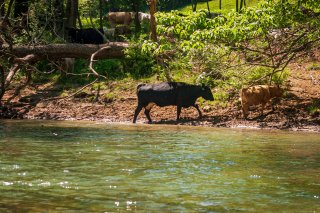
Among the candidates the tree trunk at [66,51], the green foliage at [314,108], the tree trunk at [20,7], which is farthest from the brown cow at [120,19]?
the green foliage at [314,108]

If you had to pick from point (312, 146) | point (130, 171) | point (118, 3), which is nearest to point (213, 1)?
point (118, 3)

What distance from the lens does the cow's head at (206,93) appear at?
2373 cm

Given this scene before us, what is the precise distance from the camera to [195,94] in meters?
23.6

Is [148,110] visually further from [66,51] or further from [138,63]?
[66,51]

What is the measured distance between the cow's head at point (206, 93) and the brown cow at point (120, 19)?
1632cm

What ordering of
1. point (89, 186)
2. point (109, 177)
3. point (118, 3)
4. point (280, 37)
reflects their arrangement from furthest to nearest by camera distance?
point (118, 3)
point (280, 37)
point (109, 177)
point (89, 186)

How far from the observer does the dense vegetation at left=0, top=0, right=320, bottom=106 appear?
19188 millimetres

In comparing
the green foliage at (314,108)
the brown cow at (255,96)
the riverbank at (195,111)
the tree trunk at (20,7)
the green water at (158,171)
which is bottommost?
the riverbank at (195,111)

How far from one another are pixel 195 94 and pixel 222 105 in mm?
1122

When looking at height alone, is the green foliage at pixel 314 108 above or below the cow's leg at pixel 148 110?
above

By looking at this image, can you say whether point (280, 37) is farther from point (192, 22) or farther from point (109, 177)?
point (109, 177)

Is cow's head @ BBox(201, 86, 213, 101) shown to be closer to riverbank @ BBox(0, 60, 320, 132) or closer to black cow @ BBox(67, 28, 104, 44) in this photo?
riverbank @ BBox(0, 60, 320, 132)

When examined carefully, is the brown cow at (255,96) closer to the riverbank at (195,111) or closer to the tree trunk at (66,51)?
the riverbank at (195,111)

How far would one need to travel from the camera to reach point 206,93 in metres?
23.8
